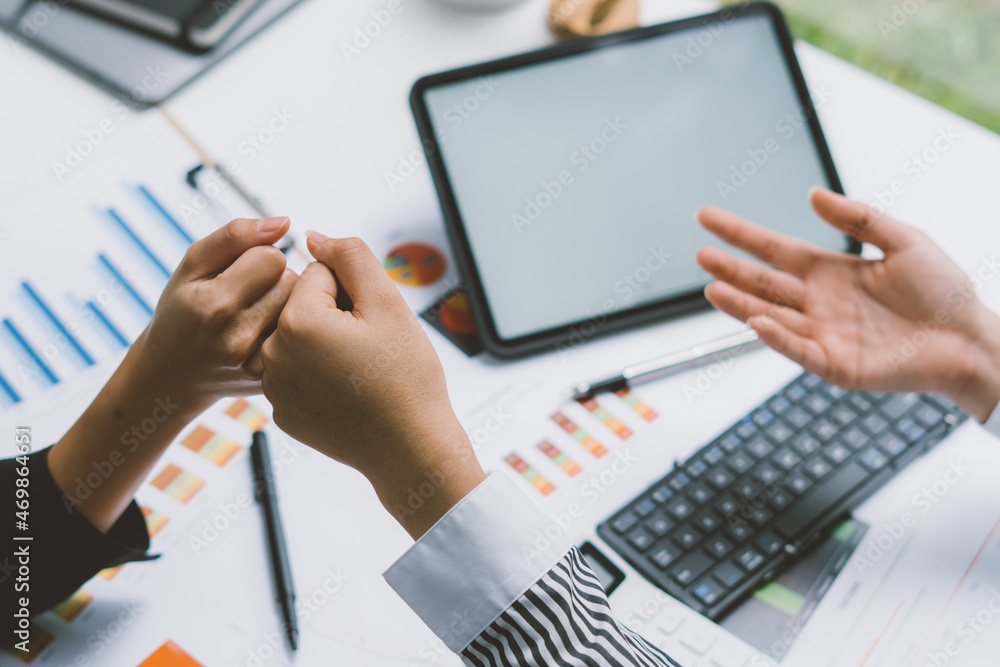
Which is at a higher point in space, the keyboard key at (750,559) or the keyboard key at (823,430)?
the keyboard key at (750,559)

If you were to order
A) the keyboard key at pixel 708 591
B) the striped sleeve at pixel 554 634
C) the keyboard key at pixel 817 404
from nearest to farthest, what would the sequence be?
the striped sleeve at pixel 554 634, the keyboard key at pixel 708 591, the keyboard key at pixel 817 404

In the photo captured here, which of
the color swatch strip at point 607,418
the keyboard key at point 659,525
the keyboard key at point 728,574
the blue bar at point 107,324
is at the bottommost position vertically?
the keyboard key at point 728,574

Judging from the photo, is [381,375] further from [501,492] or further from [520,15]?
[520,15]

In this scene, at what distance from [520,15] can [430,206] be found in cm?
32

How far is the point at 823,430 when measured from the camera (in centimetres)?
72

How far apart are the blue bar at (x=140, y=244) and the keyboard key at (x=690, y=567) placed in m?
0.56

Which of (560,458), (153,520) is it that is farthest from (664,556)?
(153,520)

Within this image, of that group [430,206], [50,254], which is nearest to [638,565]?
[430,206]

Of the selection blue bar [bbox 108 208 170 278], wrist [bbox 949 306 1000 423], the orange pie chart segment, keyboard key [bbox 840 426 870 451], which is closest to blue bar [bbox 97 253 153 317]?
blue bar [bbox 108 208 170 278]

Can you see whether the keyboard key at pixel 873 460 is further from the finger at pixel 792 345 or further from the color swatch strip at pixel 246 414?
the color swatch strip at pixel 246 414

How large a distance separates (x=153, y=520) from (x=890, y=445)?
657 mm

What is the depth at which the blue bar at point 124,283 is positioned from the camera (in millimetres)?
757

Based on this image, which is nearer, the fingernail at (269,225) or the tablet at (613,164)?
the fingernail at (269,225)

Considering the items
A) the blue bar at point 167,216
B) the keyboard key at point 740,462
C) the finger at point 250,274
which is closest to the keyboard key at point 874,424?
the keyboard key at point 740,462
